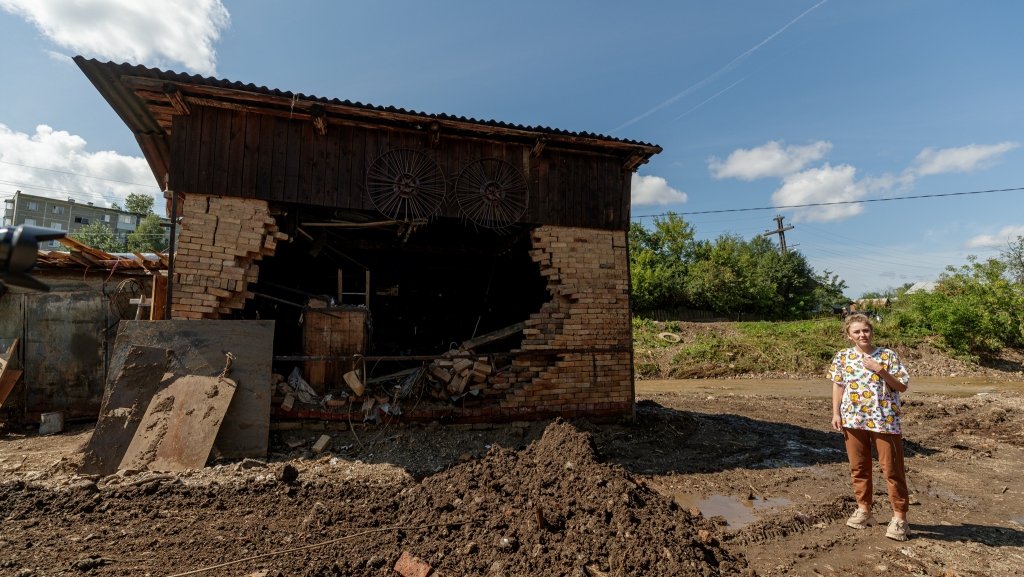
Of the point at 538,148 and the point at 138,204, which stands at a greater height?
the point at 138,204

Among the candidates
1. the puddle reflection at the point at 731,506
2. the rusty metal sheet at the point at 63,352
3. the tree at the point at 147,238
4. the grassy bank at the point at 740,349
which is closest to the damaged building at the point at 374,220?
the rusty metal sheet at the point at 63,352

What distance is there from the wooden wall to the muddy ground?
3.40 m

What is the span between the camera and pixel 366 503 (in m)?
4.33

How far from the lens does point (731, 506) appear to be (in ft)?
16.4

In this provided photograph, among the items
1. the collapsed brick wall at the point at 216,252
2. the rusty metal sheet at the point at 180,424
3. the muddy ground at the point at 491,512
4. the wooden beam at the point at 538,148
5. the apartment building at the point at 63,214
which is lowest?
the muddy ground at the point at 491,512

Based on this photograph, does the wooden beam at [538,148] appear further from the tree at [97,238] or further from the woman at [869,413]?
the tree at [97,238]

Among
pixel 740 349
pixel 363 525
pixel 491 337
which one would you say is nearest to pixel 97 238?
pixel 491 337

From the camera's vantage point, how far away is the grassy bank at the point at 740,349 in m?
19.0

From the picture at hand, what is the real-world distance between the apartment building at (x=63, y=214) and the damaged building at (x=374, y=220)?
5796 cm

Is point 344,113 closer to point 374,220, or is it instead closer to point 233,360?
point 374,220

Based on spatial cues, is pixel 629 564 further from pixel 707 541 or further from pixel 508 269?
pixel 508 269

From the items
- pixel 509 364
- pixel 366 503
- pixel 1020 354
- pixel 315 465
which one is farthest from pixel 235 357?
pixel 1020 354

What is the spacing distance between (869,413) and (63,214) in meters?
80.0

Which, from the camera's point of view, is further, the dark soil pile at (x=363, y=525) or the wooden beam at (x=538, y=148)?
the wooden beam at (x=538, y=148)
